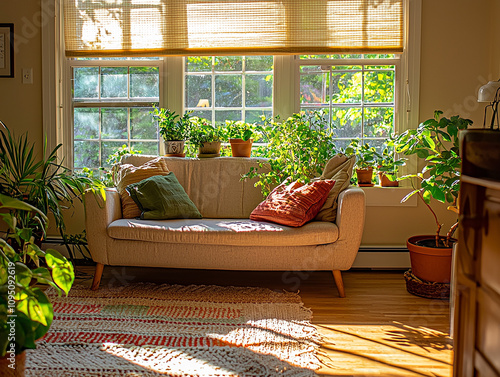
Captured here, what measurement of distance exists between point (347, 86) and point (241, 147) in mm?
1024

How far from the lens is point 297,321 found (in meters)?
2.89

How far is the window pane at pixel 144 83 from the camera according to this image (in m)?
4.39

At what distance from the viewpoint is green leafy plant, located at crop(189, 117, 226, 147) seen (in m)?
4.07

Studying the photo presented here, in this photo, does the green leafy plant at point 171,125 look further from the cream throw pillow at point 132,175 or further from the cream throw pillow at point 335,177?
the cream throw pillow at point 335,177

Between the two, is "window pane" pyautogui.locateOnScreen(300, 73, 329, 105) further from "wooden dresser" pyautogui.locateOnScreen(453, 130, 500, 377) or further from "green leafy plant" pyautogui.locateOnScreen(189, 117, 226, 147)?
"wooden dresser" pyautogui.locateOnScreen(453, 130, 500, 377)

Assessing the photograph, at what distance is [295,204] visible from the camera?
3438 millimetres

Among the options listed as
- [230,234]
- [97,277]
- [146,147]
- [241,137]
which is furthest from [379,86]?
[97,277]

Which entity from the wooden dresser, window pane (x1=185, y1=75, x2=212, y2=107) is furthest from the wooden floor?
window pane (x1=185, y1=75, x2=212, y2=107)

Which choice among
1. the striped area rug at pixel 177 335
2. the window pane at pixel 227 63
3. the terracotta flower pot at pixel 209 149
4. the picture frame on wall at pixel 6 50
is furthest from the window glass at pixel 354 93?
the picture frame on wall at pixel 6 50

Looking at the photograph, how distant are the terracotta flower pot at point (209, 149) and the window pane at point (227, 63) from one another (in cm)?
68

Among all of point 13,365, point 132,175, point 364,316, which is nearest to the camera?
point 13,365

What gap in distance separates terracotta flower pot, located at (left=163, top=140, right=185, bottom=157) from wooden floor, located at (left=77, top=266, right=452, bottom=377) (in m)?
0.92

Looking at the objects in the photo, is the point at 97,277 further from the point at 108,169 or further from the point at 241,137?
the point at 241,137

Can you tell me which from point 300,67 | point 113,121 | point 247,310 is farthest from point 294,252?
Answer: point 113,121
